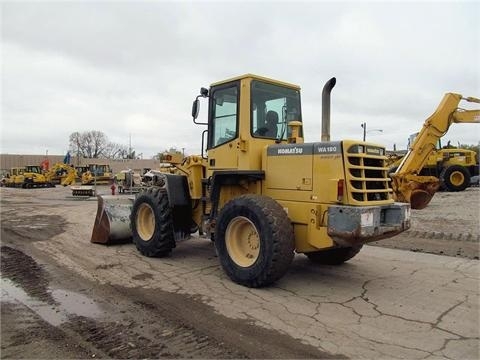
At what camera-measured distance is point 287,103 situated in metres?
7.27

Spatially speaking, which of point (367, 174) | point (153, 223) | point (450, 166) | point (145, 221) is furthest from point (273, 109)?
point (450, 166)

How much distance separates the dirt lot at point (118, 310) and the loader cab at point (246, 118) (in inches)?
74.9

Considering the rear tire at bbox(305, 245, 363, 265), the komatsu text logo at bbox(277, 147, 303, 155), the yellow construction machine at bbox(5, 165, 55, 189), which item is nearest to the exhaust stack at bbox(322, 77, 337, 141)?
the komatsu text logo at bbox(277, 147, 303, 155)

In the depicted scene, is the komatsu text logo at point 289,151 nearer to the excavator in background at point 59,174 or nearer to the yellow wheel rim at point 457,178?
the yellow wheel rim at point 457,178

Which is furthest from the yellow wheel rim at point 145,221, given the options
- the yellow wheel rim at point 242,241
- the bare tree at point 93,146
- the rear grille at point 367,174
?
the bare tree at point 93,146

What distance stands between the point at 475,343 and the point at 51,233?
31.6 ft

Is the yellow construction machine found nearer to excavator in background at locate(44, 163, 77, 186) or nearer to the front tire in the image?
excavator in background at locate(44, 163, 77, 186)

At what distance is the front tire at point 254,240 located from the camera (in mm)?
5570

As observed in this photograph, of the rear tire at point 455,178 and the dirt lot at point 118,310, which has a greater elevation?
the rear tire at point 455,178

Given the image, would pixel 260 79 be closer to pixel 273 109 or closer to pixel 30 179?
pixel 273 109

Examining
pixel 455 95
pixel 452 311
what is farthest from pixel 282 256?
pixel 455 95

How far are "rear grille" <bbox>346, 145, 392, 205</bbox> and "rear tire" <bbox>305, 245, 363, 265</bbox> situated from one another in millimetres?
1260

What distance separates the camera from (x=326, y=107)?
6312 millimetres

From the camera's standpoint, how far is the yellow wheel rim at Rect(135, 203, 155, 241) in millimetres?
8161
